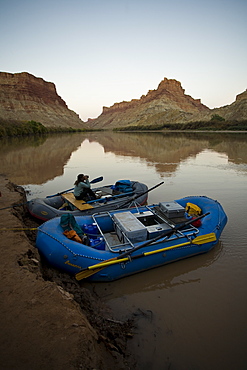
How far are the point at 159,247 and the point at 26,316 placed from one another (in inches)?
114

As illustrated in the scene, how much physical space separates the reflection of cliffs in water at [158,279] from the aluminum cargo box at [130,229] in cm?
81

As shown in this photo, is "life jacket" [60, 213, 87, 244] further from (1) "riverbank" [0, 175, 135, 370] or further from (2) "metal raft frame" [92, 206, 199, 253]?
(1) "riverbank" [0, 175, 135, 370]

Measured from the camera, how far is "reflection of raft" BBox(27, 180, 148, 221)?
669cm

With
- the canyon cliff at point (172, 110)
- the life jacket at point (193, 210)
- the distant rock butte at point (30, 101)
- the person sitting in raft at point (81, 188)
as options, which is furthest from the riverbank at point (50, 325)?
the distant rock butte at point (30, 101)

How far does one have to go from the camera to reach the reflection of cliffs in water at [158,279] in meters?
4.43

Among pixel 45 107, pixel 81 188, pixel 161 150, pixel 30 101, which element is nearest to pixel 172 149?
pixel 161 150

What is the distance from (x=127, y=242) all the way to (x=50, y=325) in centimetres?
247

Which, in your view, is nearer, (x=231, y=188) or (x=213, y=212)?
(x=213, y=212)

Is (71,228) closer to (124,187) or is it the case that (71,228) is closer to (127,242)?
(127,242)

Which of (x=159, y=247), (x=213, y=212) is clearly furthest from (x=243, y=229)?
(x=159, y=247)

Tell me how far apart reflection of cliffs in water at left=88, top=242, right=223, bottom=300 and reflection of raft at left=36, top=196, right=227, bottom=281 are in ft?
0.56

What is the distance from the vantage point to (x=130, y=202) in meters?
7.51

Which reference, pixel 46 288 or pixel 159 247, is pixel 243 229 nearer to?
pixel 159 247

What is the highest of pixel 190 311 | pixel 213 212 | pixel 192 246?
pixel 213 212
